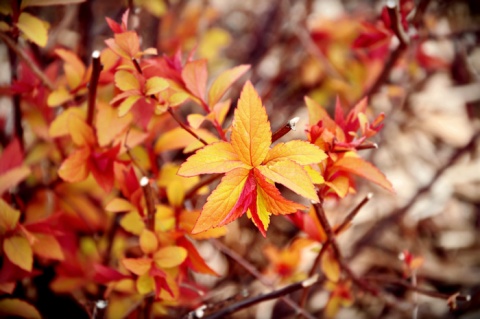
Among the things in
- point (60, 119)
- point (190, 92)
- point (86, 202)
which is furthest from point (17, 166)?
point (190, 92)

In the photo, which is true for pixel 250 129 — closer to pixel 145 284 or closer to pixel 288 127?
pixel 288 127

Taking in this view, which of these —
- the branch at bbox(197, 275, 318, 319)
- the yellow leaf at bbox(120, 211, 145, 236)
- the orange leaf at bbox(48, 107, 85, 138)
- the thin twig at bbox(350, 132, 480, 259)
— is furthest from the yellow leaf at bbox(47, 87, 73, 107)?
the thin twig at bbox(350, 132, 480, 259)

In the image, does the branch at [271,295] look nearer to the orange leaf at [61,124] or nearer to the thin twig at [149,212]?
the thin twig at [149,212]

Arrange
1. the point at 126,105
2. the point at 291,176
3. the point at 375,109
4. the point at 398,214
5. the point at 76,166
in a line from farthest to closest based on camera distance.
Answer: the point at 375,109 < the point at 398,214 < the point at 76,166 < the point at 126,105 < the point at 291,176

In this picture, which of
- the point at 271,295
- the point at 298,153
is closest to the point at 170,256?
the point at 271,295

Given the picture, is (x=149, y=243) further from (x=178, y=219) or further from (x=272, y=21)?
(x=272, y=21)
